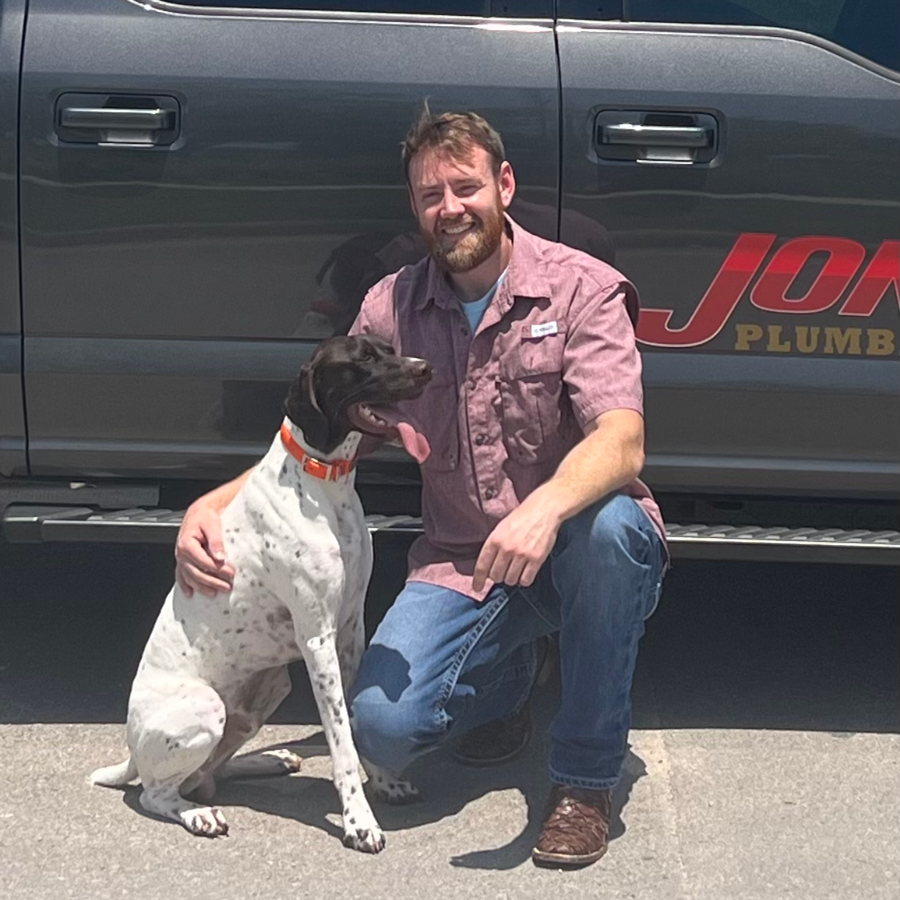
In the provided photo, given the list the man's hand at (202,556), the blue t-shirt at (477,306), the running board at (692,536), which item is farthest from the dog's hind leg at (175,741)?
the blue t-shirt at (477,306)

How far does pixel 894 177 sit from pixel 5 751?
2357 mm

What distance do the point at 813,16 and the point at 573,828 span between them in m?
1.86

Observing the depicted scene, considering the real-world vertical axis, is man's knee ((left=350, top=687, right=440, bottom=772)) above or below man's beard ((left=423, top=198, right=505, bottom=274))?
below

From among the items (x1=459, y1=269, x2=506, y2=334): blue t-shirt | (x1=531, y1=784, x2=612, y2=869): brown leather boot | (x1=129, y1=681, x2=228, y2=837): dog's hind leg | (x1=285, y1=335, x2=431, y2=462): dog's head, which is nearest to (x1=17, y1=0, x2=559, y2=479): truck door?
(x1=459, y1=269, x2=506, y2=334): blue t-shirt

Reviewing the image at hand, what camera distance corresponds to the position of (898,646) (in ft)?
14.1

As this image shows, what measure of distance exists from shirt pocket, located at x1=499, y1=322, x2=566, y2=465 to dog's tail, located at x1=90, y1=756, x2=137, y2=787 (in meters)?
1.05

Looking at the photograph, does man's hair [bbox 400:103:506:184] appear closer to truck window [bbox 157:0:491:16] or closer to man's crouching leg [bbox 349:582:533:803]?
truck window [bbox 157:0:491:16]

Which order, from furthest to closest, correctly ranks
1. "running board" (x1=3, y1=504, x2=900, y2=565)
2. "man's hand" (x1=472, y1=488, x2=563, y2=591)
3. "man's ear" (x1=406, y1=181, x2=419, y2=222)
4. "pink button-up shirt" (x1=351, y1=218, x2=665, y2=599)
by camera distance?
"running board" (x1=3, y1=504, x2=900, y2=565) < "man's ear" (x1=406, y1=181, x2=419, y2=222) < "pink button-up shirt" (x1=351, y1=218, x2=665, y2=599) < "man's hand" (x1=472, y1=488, x2=563, y2=591)

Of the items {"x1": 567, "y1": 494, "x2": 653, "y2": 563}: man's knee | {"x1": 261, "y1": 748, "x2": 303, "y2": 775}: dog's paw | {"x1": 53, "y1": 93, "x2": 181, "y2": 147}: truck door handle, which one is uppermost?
{"x1": 53, "y1": 93, "x2": 181, "y2": 147}: truck door handle

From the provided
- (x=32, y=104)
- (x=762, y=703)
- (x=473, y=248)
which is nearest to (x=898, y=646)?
(x=762, y=703)

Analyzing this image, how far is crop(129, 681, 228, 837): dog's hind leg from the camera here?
3.19 metres

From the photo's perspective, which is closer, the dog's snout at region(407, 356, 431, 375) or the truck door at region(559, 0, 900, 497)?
the dog's snout at region(407, 356, 431, 375)

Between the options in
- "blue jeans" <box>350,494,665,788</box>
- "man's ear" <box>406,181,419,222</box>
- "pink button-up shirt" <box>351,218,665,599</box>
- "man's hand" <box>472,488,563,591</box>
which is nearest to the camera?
"man's hand" <box>472,488,563,591</box>

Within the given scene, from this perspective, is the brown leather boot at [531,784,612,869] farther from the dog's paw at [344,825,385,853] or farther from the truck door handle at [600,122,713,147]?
the truck door handle at [600,122,713,147]
